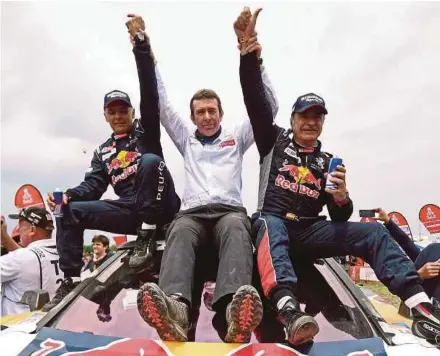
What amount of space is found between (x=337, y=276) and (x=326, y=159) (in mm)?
857

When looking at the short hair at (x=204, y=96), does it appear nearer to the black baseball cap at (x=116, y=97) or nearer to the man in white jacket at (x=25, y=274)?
the black baseball cap at (x=116, y=97)

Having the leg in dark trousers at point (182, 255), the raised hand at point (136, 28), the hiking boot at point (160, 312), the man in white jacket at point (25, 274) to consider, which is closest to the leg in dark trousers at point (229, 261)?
the leg in dark trousers at point (182, 255)

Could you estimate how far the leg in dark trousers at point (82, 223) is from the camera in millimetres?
3459

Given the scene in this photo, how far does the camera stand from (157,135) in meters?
3.67

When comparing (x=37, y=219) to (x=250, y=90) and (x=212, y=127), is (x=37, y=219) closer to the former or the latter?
(x=212, y=127)

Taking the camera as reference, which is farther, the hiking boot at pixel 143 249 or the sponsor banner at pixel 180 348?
the hiking boot at pixel 143 249

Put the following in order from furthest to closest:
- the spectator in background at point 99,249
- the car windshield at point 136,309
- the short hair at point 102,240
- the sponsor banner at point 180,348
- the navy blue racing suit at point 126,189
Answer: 1. the short hair at point 102,240
2. the spectator in background at point 99,249
3. the navy blue racing suit at point 126,189
4. the car windshield at point 136,309
5. the sponsor banner at point 180,348

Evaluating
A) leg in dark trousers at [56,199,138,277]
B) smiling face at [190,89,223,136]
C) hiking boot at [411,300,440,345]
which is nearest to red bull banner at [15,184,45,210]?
leg in dark trousers at [56,199,138,277]

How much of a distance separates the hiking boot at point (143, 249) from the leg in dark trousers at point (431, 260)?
2.03 meters

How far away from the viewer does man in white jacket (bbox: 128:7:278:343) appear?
2086mm

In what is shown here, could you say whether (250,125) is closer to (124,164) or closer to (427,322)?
(124,164)

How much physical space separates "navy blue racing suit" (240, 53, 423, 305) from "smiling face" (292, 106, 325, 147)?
0.06m

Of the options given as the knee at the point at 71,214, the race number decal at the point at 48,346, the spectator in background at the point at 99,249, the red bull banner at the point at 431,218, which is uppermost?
the knee at the point at 71,214

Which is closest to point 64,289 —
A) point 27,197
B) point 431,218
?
point 27,197
